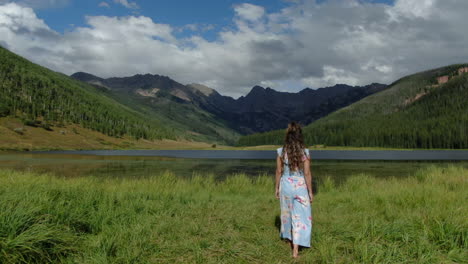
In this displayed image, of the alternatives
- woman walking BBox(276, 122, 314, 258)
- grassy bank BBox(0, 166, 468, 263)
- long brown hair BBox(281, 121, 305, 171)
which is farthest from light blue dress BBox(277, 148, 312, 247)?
grassy bank BBox(0, 166, 468, 263)

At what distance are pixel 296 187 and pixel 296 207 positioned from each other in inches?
22.5

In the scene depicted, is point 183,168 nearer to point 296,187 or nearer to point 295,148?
point 296,187

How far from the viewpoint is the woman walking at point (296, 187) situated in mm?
8172

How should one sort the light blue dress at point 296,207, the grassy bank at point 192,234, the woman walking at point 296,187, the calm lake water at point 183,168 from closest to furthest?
the grassy bank at point 192,234
the light blue dress at point 296,207
the woman walking at point 296,187
the calm lake water at point 183,168

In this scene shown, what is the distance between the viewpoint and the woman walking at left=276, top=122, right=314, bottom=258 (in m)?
8.17

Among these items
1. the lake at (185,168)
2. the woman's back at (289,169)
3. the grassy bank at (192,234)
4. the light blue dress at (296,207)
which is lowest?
the lake at (185,168)

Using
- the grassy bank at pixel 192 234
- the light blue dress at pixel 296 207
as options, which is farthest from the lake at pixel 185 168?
the light blue dress at pixel 296 207

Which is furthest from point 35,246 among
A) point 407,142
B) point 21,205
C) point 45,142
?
point 407,142

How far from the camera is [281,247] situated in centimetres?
822

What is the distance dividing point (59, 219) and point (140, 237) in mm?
2425

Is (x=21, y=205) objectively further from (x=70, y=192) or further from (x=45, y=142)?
(x=45, y=142)

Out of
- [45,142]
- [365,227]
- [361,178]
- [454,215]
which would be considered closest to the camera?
[365,227]

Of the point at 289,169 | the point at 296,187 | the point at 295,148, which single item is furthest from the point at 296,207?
the point at 295,148

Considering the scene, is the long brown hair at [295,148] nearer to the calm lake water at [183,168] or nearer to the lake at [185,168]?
the lake at [185,168]
